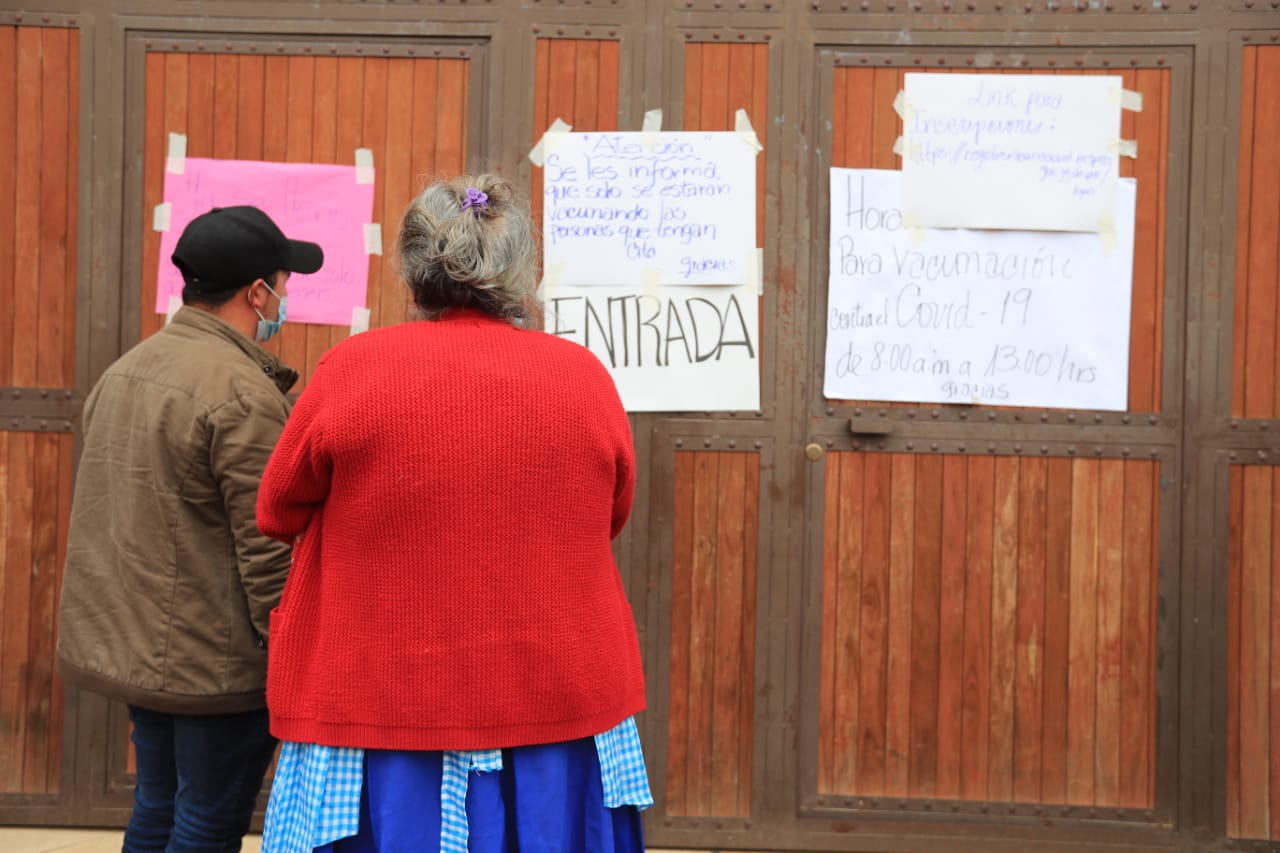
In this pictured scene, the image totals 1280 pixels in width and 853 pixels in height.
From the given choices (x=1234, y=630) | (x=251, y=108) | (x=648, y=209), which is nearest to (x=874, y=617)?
(x=1234, y=630)

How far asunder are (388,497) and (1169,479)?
9.33ft

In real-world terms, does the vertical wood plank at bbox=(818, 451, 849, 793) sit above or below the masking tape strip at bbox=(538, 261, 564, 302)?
below

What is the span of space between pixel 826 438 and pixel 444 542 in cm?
220

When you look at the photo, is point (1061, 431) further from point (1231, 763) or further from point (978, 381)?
point (1231, 763)

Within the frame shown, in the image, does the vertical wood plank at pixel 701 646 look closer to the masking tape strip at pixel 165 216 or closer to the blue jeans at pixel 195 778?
the blue jeans at pixel 195 778

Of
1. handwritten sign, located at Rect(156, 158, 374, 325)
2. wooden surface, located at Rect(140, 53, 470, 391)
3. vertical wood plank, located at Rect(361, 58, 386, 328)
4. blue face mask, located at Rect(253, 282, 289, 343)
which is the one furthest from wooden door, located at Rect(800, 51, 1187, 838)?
blue face mask, located at Rect(253, 282, 289, 343)

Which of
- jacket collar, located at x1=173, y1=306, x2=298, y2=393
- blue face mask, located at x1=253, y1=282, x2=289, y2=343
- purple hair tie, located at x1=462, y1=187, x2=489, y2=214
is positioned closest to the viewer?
purple hair tie, located at x1=462, y1=187, x2=489, y2=214

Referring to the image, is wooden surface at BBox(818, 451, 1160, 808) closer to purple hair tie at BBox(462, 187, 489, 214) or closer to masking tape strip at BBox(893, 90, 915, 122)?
masking tape strip at BBox(893, 90, 915, 122)

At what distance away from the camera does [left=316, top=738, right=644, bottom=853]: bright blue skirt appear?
7.02 feet

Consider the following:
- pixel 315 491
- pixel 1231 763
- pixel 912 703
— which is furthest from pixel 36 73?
pixel 1231 763

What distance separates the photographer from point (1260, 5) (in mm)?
3969

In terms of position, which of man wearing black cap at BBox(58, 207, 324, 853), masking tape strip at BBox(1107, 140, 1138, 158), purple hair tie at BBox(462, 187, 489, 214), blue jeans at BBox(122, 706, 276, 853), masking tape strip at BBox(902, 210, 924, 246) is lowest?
blue jeans at BBox(122, 706, 276, 853)

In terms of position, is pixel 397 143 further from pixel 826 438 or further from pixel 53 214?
pixel 826 438

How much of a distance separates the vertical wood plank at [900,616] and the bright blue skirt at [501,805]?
6.59ft
